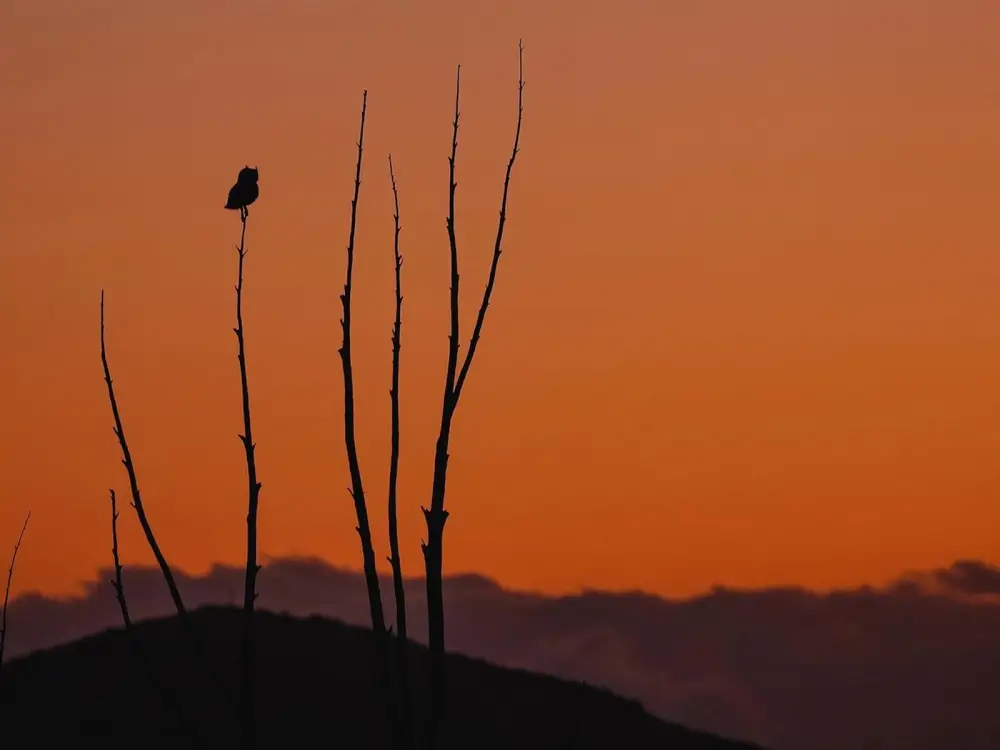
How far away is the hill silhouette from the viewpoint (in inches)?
1593

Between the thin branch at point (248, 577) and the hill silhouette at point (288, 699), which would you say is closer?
the thin branch at point (248, 577)

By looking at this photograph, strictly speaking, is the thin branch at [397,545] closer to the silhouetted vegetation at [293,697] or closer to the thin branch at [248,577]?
the thin branch at [248,577]

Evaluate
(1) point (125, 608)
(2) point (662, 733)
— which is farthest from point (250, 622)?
(2) point (662, 733)

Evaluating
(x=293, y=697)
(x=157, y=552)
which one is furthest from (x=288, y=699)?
(x=157, y=552)

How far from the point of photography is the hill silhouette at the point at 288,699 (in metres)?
40.5

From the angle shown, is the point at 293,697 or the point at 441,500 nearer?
the point at 441,500

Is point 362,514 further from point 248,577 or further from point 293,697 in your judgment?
point 293,697

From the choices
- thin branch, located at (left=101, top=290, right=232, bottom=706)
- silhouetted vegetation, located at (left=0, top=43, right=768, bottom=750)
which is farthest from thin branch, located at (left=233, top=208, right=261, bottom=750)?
silhouetted vegetation, located at (left=0, top=43, right=768, bottom=750)

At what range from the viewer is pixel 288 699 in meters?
42.6

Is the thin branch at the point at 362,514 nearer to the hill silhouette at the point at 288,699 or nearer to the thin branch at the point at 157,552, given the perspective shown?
the thin branch at the point at 157,552

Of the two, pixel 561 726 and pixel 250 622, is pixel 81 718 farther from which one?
pixel 250 622

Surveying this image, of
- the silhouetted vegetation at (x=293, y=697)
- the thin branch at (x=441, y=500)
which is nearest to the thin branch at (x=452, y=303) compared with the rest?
the thin branch at (x=441, y=500)

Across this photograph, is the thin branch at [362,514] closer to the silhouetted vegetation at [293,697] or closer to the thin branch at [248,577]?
the thin branch at [248,577]

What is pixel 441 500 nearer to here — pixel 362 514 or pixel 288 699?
pixel 362 514
